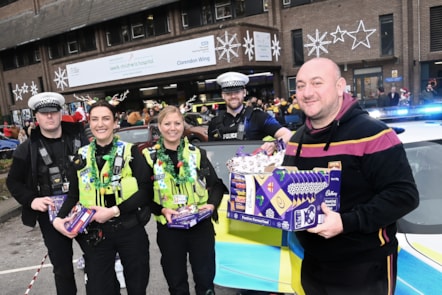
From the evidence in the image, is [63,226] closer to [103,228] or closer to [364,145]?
[103,228]

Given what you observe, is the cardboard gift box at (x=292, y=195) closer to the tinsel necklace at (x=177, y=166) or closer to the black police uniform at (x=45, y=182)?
the tinsel necklace at (x=177, y=166)

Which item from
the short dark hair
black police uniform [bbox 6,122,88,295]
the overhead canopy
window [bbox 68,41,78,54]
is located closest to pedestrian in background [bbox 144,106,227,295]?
the short dark hair

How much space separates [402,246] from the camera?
2100mm

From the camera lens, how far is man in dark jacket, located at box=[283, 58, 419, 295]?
1673 mm

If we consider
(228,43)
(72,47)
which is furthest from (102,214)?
(72,47)

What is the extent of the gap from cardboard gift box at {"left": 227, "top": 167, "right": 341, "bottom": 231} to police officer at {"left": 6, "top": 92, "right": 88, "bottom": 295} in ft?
6.54

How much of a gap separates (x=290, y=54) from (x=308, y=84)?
63.8 feet

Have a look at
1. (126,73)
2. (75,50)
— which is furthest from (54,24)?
(126,73)

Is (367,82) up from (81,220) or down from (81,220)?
up

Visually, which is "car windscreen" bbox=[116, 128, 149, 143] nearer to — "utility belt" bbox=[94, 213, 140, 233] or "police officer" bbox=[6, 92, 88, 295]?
"police officer" bbox=[6, 92, 88, 295]

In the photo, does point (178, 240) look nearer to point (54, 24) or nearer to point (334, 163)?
point (334, 163)

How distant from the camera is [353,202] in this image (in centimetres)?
178

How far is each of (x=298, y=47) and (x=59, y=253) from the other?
62.5 feet

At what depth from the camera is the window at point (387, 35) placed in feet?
58.7
